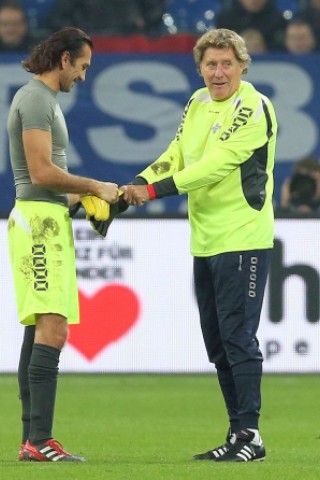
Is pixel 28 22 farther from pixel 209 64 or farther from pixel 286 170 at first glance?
pixel 209 64

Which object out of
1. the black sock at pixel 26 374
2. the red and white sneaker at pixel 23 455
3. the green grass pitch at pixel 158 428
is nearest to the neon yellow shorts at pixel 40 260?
the black sock at pixel 26 374

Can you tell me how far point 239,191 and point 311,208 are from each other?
621 centimetres

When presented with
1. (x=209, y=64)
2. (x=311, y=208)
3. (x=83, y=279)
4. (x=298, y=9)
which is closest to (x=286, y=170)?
(x=311, y=208)

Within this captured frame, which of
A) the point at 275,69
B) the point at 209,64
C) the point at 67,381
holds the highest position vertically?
the point at 275,69

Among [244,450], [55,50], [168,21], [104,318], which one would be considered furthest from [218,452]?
[168,21]

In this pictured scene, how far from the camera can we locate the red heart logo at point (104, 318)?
445 inches

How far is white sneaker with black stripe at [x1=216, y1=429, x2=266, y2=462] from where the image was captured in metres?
6.44

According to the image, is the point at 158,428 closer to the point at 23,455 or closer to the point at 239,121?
the point at 23,455

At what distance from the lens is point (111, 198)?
654cm

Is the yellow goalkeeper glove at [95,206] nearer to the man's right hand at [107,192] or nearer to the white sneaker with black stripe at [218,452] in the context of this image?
the man's right hand at [107,192]

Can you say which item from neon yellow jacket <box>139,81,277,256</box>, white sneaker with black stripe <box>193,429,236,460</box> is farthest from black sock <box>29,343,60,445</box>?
neon yellow jacket <box>139,81,277,256</box>

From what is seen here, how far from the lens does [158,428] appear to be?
8.44 m

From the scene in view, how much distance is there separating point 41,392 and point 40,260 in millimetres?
610

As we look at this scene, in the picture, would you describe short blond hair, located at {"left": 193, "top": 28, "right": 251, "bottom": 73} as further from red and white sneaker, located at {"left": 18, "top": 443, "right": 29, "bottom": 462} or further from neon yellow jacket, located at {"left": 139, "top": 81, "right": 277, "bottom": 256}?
red and white sneaker, located at {"left": 18, "top": 443, "right": 29, "bottom": 462}
